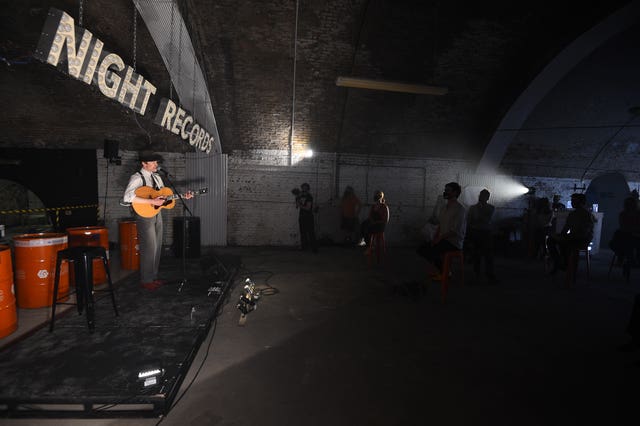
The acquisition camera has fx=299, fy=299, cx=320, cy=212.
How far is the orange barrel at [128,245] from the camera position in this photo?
6156 mm

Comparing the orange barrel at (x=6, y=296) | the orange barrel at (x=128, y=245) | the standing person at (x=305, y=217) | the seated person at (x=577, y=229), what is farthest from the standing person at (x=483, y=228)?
the orange barrel at (x=6, y=296)

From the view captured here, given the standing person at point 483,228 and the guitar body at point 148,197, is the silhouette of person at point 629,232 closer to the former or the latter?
the standing person at point 483,228

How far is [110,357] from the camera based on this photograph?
9.45ft

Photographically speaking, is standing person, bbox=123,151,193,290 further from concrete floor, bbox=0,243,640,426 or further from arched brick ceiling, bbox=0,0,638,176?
arched brick ceiling, bbox=0,0,638,176

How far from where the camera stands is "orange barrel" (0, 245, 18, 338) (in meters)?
3.20

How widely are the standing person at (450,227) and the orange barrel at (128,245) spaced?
5.88 meters

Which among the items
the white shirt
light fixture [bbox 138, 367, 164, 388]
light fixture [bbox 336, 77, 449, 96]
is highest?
light fixture [bbox 336, 77, 449, 96]

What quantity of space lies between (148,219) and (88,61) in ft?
7.11

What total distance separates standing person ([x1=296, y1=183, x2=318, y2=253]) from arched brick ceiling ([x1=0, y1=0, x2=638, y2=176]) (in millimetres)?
1984

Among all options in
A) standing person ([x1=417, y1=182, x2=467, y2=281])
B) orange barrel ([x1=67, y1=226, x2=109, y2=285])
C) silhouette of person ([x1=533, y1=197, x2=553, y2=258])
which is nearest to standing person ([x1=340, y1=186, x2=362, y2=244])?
standing person ([x1=417, y1=182, x2=467, y2=281])

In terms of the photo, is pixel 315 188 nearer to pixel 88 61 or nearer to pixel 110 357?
pixel 88 61

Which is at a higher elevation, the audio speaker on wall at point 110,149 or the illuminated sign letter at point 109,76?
the illuminated sign letter at point 109,76

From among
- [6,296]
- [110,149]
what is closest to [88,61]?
[6,296]

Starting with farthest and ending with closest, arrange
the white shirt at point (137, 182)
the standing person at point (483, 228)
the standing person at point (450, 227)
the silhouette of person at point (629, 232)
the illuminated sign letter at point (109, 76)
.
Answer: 1. the silhouette of person at point (629, 232)
2. the standing person at point (483, 228)
3. the standing person at point (450, 227)
4. the white shirt at point (137, 182)
5. the illuminated sign letter at point (109, 76)
